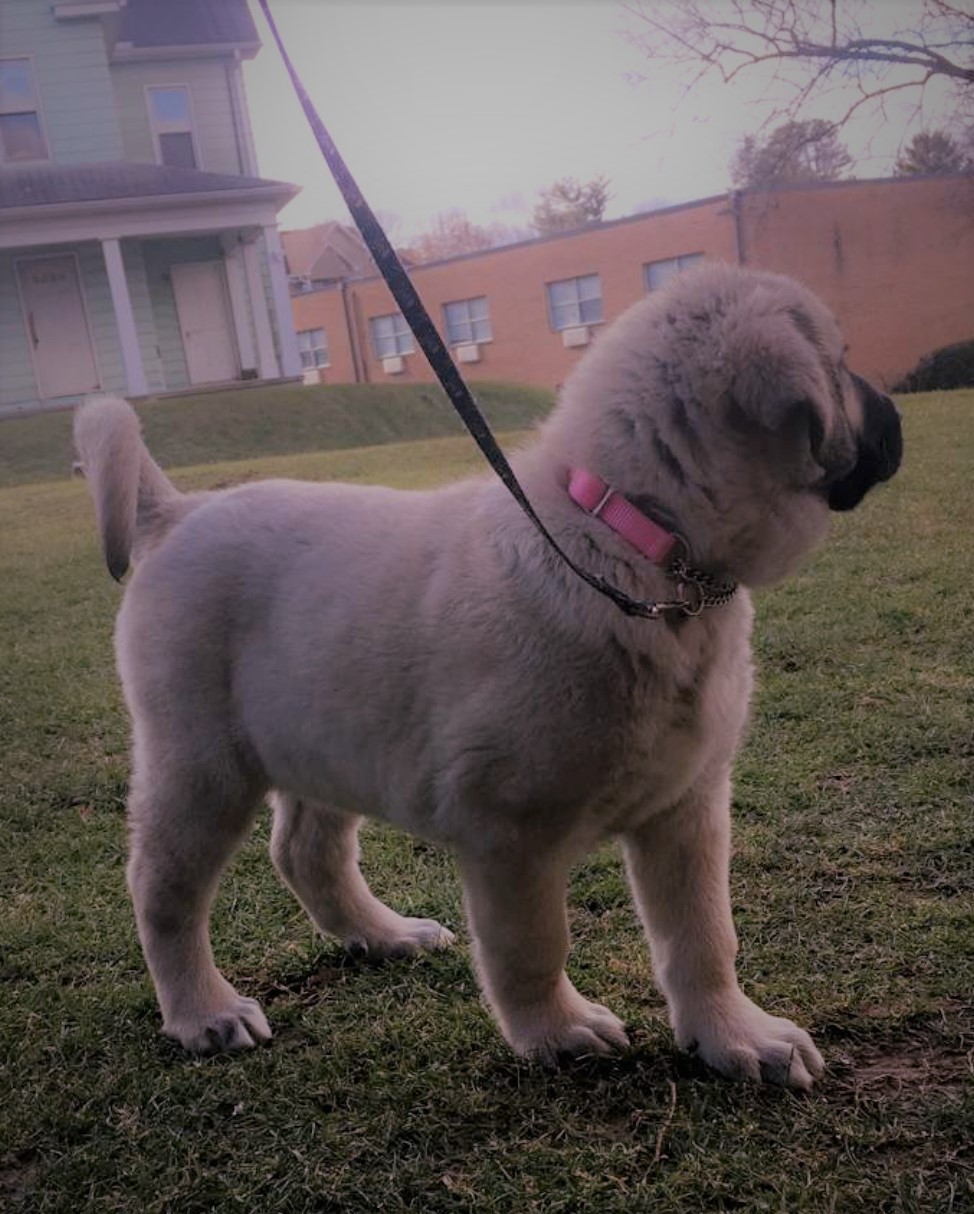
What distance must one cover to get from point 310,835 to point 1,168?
13.5m

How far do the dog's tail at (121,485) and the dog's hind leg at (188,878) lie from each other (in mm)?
449

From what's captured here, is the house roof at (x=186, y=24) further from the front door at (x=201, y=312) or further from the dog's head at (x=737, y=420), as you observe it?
the dog's head at (x=737, y=420)

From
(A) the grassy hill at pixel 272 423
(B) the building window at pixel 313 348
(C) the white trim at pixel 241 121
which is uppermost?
(C) the white trim at pixel 241 121

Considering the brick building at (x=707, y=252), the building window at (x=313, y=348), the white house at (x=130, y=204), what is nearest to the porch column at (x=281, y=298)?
the white house at (x=130, y=204)

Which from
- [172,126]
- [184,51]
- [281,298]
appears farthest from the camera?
[281,298]

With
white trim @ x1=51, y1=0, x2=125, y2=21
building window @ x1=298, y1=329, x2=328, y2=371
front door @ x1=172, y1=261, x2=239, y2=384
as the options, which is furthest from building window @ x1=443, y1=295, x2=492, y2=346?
white trim @ x1=51, y1=0, x2=125, y2=21

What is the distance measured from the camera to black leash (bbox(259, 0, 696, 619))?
1842 millimetres

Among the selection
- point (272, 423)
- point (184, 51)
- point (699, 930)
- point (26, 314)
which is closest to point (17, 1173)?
point (699, 930)

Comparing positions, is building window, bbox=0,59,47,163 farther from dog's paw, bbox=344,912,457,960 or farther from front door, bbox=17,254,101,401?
dog's paw, bbox=344,912,457,960

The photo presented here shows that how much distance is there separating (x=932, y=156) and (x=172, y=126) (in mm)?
9930

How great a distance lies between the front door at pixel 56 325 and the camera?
13.7 meters

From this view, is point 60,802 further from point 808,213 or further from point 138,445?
point 808,213

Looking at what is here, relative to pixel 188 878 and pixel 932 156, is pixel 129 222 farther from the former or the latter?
pixel 188 878

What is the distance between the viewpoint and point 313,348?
66.2ft
